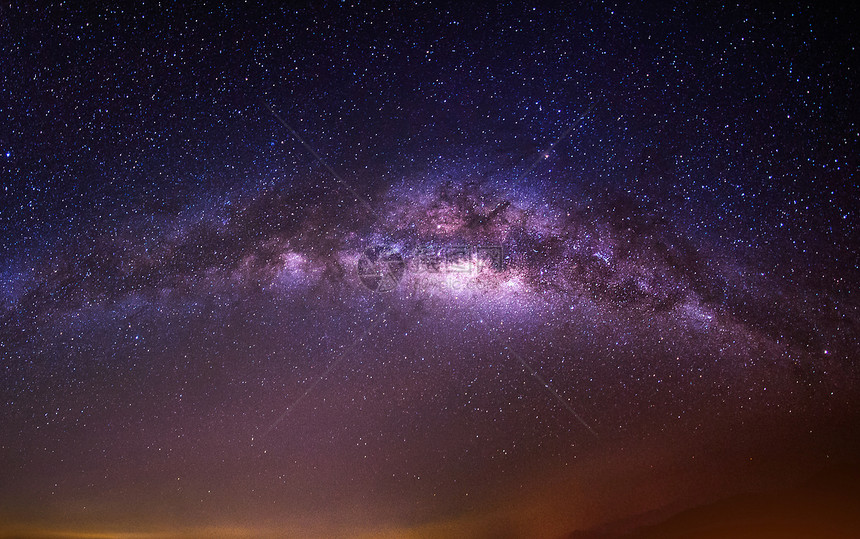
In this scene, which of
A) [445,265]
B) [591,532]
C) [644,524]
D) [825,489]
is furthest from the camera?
[825,489]

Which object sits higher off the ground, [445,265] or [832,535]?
[445,265]

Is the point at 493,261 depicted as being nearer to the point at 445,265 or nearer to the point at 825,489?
the point at 445,265

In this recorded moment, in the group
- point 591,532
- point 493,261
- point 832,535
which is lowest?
point 832,535

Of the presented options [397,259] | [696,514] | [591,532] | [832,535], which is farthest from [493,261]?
[832,535]

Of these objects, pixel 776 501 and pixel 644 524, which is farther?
pixel 776 501

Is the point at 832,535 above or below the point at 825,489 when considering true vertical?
below

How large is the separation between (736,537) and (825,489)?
9.51 ft

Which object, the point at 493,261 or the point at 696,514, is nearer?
the point at 493,261

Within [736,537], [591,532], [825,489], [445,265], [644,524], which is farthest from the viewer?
[736,537]

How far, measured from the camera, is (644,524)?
1187 centimetres

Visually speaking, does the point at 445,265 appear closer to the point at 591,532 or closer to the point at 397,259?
the point at 397,259

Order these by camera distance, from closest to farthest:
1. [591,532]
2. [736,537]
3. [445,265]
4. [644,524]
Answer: [445,265] < [591,532] < [644,524] < [736,537]

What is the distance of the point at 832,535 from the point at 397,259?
1782 cm

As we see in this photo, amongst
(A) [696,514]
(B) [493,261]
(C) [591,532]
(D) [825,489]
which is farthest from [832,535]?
(B) [493,261]
